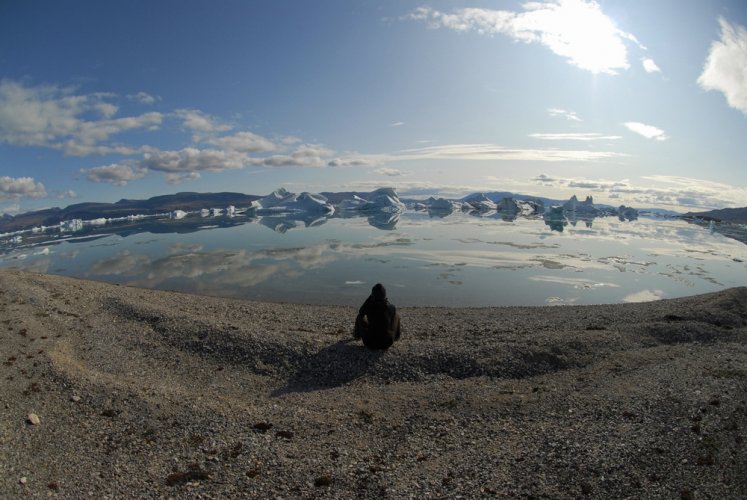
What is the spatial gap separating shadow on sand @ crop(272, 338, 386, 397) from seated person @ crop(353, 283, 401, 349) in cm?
28

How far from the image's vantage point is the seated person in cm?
1157

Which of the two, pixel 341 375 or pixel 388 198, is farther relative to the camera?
pixel 388 198

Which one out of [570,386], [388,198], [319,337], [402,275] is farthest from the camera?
[388,198]

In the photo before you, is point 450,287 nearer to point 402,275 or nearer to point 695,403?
point 402,275

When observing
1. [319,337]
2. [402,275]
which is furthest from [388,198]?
[319,337]

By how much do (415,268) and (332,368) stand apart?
1873 cm

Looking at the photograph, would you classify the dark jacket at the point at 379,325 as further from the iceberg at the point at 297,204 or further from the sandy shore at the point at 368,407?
the iceberg at the point at 297,204

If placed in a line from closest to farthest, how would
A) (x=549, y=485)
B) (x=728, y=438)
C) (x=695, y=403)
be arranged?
(x=549, y=485) < (x=728, y=438) < (x=695, y=403)

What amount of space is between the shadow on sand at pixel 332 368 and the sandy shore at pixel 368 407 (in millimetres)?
49

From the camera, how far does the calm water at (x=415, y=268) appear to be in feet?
74.3

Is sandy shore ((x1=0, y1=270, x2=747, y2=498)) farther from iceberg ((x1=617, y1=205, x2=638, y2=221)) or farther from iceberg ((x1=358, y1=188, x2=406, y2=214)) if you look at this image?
iceberg ((x1=617, y1=205, x2=638, y2=221))

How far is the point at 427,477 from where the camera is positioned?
21.1ft

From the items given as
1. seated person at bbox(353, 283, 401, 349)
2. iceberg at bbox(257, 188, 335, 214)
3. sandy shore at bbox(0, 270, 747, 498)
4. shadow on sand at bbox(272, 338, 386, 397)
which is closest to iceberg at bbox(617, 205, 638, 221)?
iceberg at bbox(257, 188, 335, 214)

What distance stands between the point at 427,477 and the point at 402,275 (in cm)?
2047
